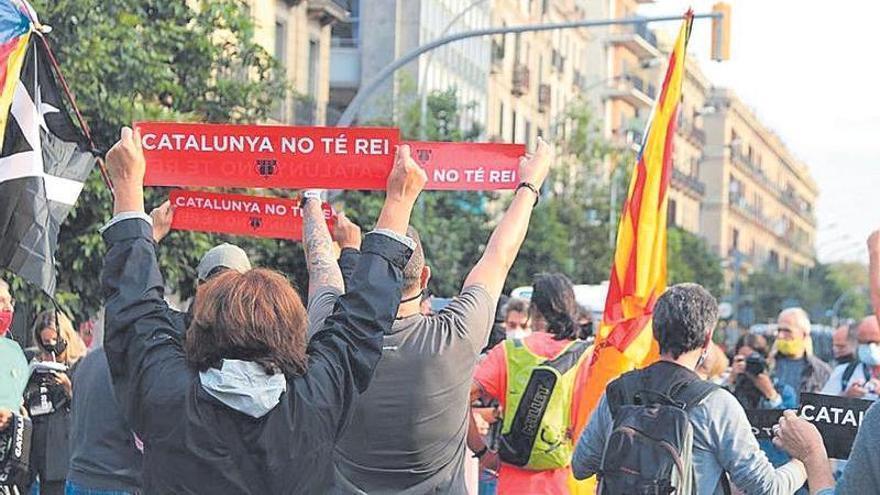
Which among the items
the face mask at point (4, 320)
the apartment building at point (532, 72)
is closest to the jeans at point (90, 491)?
the face mask at point (4, 320)

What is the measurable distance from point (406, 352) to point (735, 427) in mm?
1329

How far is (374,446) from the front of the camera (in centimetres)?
523

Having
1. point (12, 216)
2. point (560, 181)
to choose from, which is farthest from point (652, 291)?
point (560, 181)

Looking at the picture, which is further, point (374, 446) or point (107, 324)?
point (374, 446)

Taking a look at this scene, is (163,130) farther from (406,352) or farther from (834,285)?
(834,285)

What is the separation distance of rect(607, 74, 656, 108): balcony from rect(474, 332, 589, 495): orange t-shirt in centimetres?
6967

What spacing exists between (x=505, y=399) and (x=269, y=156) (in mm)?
1790

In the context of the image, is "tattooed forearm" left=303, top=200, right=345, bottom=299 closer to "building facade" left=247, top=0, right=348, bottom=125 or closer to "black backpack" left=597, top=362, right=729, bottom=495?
"black backpack" left=597, top=362, right=729, bottom=495

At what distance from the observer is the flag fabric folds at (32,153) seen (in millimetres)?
6449

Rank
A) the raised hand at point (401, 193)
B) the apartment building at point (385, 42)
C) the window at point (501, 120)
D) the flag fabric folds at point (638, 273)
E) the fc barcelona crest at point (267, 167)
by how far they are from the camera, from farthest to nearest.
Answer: the window at point (501, 120) → the apartment building at point (385, 42) → the flag fabric folds at point (638, 273) → the fc barcelona crest at point (267, 167) → the raised hand at point (401, 193)

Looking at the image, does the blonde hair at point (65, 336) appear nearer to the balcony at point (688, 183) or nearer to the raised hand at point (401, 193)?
the raised hand at point (401, 193)

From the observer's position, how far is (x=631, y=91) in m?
78.5

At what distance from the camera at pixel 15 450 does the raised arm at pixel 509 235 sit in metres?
3.89

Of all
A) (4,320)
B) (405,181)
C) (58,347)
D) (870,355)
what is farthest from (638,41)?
(405,181)
